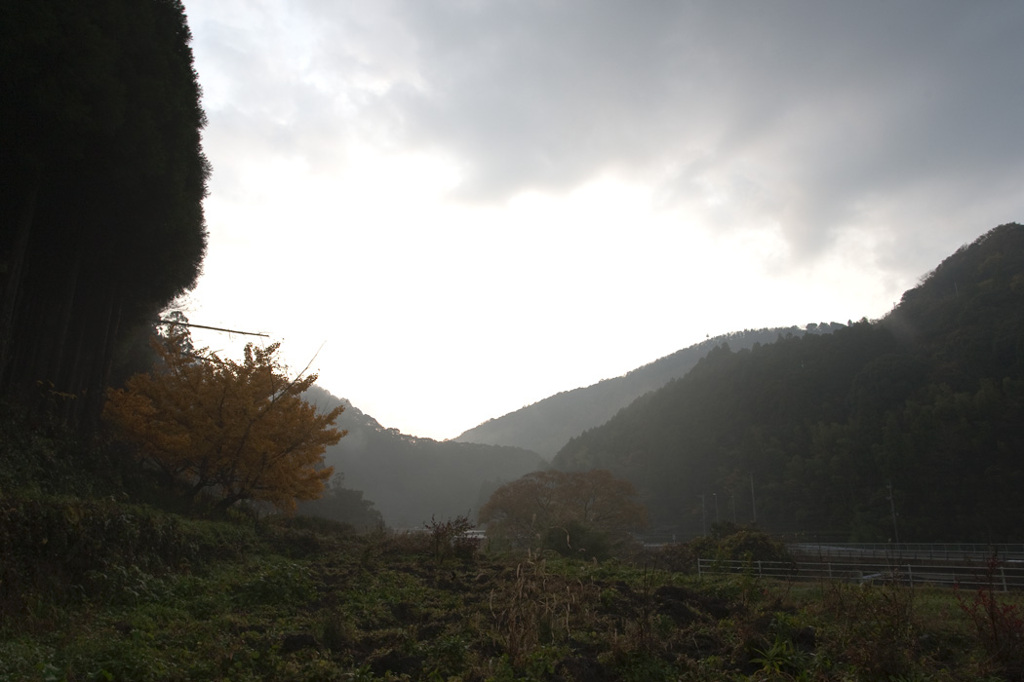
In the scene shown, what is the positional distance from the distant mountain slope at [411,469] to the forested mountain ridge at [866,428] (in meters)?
29.8

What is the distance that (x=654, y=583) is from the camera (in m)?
11.5

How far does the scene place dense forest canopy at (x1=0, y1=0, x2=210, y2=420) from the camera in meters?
10.8

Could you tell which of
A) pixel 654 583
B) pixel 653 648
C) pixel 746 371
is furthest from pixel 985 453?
pixel 653 648

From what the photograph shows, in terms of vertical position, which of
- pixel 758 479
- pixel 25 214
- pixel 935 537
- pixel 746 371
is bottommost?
pixel 935 537

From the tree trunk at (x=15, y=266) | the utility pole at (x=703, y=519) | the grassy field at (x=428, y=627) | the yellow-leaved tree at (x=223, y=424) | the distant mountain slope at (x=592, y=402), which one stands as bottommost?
the utility pole at (x=703, y=519)

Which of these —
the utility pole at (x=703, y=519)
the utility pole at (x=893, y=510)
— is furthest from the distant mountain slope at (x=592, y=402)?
the utility pole at (x=893, y=510)

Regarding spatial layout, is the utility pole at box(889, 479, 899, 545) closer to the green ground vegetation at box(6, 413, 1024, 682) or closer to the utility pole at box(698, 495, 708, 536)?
the utility pole at box(698, 495, 708, 536)

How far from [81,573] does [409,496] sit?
10075 centimetres

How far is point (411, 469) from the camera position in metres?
109

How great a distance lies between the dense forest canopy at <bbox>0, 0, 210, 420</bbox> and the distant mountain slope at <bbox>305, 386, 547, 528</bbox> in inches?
3314

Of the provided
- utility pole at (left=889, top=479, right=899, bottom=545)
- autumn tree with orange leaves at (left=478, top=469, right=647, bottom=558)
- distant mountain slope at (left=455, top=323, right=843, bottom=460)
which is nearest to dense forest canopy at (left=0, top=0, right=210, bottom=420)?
autumn tree with orange leaves at (left=478, top=469, right=647, bottom=558)

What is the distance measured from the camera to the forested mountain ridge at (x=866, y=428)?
1953 inches

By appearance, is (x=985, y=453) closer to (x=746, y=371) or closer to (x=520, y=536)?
(x=746, y=371)

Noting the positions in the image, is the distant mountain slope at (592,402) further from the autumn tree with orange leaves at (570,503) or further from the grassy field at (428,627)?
the grassy field at (428,627)
